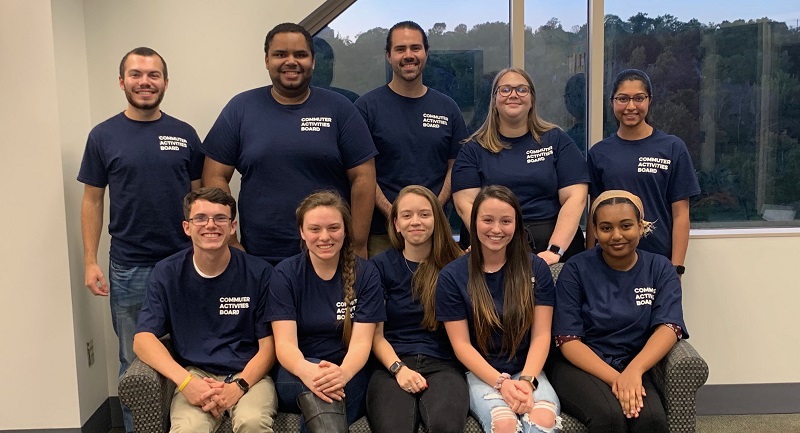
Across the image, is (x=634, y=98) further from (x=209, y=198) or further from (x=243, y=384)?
(x=243, y=384)

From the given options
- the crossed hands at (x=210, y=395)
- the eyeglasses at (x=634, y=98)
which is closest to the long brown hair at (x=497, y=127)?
the eyeglasses at (x=634, y=98)

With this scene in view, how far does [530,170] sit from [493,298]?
637mm

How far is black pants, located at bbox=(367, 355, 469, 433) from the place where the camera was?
7.79 feet

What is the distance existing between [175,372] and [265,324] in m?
0.36

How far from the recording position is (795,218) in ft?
12.7

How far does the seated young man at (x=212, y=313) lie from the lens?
253 cm

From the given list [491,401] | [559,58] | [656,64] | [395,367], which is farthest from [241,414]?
[656,64]

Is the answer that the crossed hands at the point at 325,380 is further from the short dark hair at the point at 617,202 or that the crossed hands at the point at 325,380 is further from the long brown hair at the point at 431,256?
the short dark hair at the point at 617,202

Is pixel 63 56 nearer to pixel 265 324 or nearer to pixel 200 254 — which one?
pixel 200 254

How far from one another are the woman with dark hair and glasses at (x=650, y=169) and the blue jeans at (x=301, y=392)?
1.27m

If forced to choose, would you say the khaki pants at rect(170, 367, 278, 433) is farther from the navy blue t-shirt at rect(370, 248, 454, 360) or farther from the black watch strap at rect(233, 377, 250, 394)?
the navy blue t-shirt at rect(370, 248, 454, 360)

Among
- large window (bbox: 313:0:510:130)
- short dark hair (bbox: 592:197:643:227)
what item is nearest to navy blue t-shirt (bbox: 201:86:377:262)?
large window (bbox: 313:0:510:130)

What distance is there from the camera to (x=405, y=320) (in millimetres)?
2754

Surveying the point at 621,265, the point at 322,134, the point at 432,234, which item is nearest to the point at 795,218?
the point at 621,265
